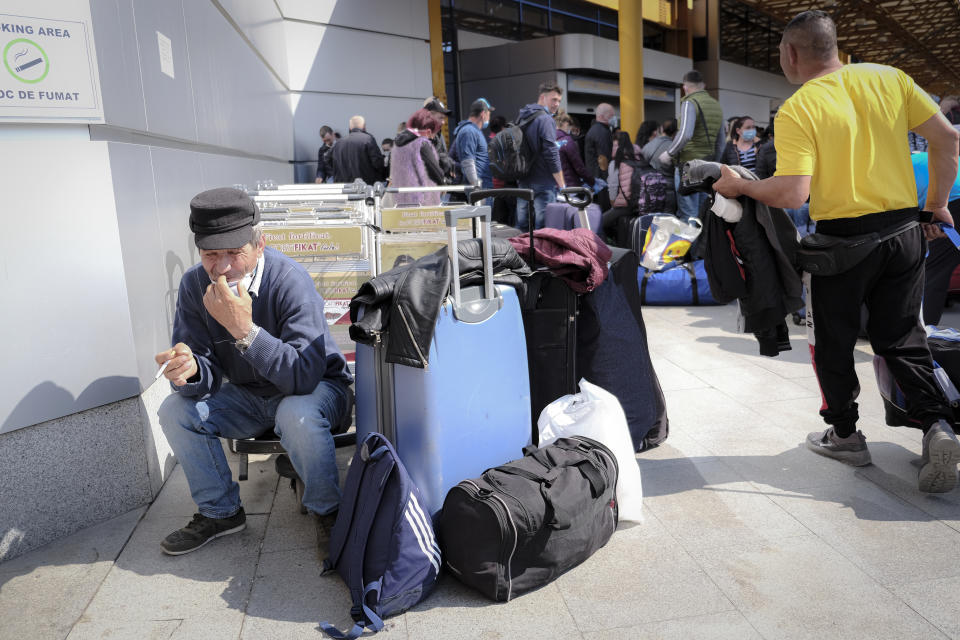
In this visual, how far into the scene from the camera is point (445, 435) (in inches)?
105

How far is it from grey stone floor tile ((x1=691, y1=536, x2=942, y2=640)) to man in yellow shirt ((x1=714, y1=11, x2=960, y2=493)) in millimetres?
787

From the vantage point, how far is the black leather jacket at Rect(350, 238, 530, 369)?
250 centimetres

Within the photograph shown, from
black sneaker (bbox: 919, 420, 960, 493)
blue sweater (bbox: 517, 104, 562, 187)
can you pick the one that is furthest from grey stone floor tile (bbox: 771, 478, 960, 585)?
blue sweater (bbox: 517, 104, 562, 187)

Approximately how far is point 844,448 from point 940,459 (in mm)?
475

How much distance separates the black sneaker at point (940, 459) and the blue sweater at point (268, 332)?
240 cm

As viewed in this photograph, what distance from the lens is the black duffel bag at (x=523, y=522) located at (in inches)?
93.8

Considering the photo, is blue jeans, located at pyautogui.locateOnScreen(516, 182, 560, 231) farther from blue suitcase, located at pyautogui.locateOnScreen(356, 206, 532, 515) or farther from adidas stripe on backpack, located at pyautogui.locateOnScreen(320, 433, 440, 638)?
adidas stripe on backpack, located at pyautogui.locateOnScreen(320, 433, 440, 638)

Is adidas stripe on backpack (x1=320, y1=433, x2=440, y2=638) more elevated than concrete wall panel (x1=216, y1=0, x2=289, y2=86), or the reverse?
concrete wall panel (x1=216, y1=0, x2=289, y2=86)

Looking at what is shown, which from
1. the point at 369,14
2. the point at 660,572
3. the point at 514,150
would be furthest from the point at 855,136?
the point at 369,14

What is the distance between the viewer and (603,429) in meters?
2.93

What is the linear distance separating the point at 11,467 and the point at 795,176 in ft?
10.5

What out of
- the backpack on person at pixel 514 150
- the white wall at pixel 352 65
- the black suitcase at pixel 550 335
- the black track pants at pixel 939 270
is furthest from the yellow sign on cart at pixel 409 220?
the white wall at pixel 352 65

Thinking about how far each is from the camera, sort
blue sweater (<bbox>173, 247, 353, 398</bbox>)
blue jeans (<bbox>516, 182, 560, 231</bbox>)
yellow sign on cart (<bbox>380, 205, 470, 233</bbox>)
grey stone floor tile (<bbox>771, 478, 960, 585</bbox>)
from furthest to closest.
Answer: blue jeans (<bbox>516, 182, 560, 231</bbox>) < yellow sign on cart (<bbox>380, 205, 470, 233</bbox>) < blue sweater (<bbox>173, 247, 353, 398</bbox>) < grey stone floor tile (<bbox>771, 478, 960, 585</bbox>)

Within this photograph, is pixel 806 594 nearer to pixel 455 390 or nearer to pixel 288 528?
pixel 455 390
